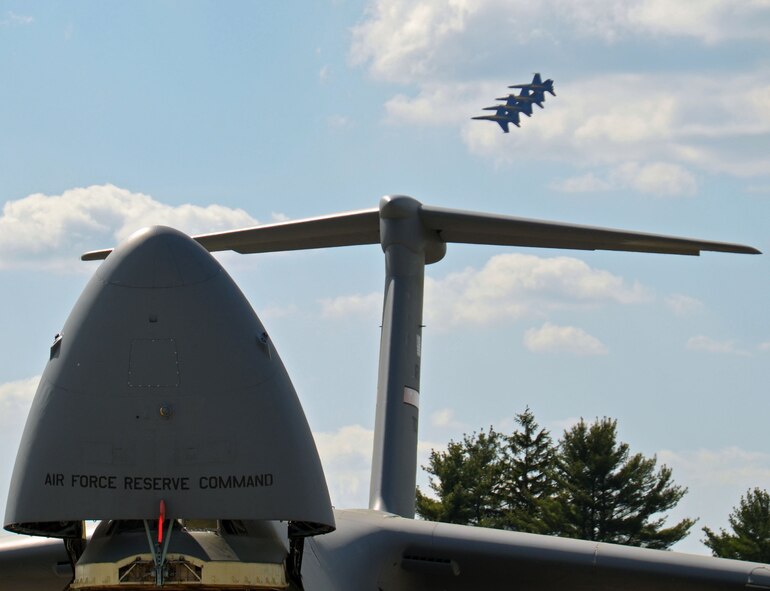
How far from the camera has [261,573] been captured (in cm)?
734

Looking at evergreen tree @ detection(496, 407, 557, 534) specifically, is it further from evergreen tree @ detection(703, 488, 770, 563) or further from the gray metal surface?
the gray metal surface

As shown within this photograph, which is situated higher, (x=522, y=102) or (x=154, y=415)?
(x=522, y=102)

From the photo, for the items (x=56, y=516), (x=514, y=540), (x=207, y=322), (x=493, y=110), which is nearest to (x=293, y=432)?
(x=207, y=322)

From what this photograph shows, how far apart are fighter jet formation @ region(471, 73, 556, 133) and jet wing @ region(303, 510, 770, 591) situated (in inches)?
858

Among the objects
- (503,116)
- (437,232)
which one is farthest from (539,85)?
(437,232)

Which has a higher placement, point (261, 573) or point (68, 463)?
A: point (68, 463)

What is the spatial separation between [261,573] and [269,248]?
6.39 meters

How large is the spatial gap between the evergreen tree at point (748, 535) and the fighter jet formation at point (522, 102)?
11.3m

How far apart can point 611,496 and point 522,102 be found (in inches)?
407

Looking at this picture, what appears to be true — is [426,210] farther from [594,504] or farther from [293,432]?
[594,504]

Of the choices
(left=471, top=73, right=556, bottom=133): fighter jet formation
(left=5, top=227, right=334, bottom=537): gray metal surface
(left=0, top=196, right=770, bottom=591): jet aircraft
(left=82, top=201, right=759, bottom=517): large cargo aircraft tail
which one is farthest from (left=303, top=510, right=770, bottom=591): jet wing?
(left=471, top=73, right=556, bottom=133): fighter jet formation

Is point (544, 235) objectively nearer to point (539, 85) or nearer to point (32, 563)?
point (32, 563)

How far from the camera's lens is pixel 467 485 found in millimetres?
38969

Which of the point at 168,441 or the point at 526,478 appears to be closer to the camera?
the point at 168,441
